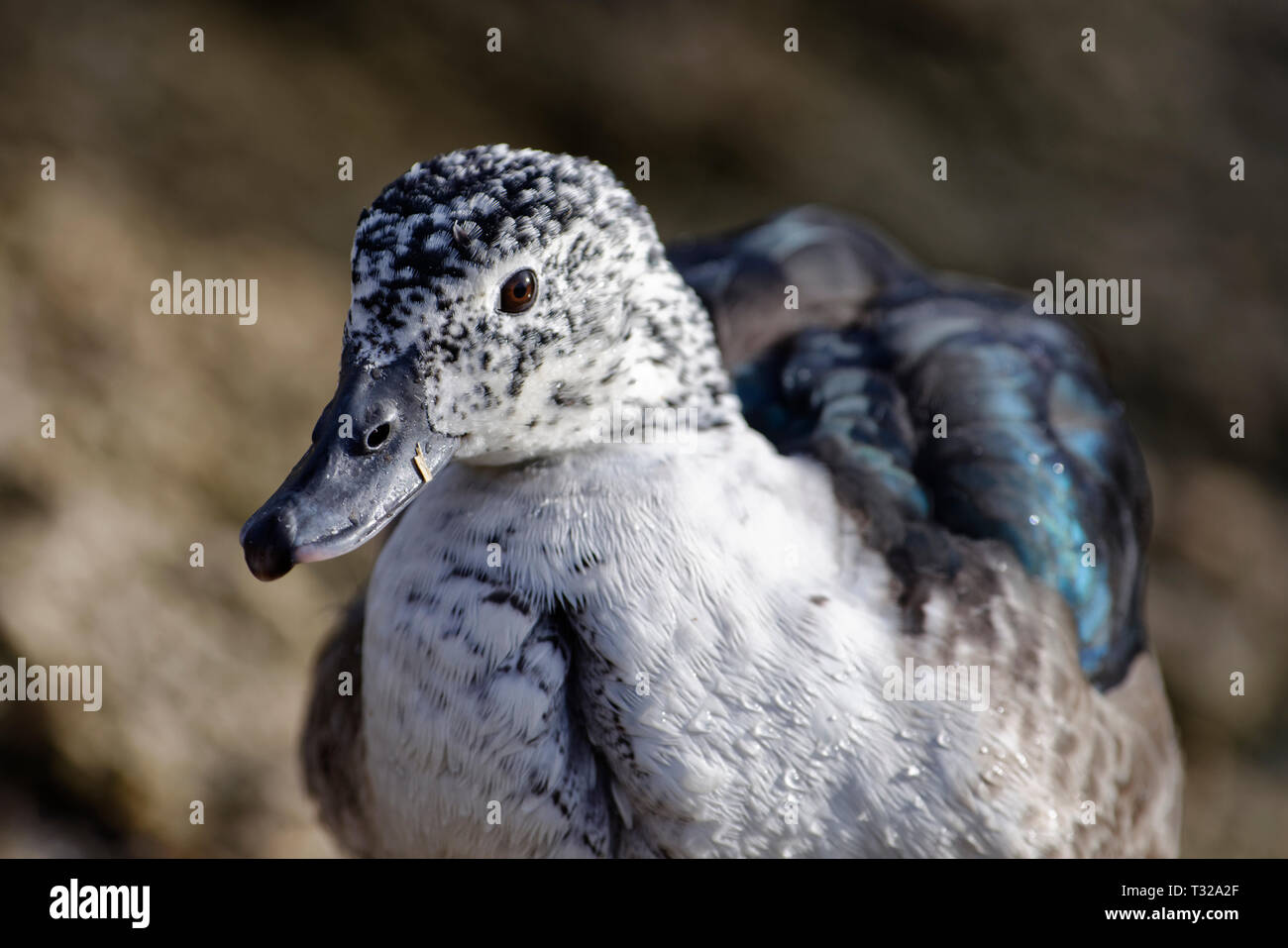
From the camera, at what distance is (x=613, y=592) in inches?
57.6

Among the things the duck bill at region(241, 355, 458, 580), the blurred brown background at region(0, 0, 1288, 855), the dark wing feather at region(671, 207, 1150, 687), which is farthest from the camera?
the blurred brown background at region(0, 0, 1288, 855)

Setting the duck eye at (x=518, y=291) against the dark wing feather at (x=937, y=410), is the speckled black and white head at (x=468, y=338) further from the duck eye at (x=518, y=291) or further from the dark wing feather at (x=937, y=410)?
the dark wing feather at (x=937, y=410)

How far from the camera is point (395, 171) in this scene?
383 centimetres

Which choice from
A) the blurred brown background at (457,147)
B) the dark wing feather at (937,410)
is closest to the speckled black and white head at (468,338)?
the dark wing feather at (937,410)

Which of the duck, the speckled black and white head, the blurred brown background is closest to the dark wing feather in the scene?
the duck

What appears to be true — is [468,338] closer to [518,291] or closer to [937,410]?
[518,291]

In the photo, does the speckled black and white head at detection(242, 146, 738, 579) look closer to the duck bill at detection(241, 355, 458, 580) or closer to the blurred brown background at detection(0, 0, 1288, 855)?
the duck bill at detection(241, 355, 458, 580)

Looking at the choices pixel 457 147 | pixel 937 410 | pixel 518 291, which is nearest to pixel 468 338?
pixel 518 291

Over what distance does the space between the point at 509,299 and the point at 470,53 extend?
2.65m

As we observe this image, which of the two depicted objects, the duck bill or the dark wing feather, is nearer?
the duck bill

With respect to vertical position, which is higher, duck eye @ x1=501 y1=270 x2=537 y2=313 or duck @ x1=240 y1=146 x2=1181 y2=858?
duck eye @ x1=501 y1=270 x2=537 y2=313

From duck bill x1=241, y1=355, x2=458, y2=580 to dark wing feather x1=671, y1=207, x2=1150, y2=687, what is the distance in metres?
0.64

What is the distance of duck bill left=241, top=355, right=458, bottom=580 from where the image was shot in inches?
52.9

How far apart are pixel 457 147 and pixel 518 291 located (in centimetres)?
258
